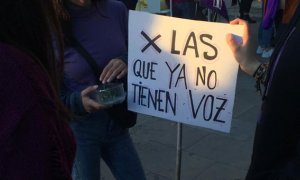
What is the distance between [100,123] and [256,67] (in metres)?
0.87

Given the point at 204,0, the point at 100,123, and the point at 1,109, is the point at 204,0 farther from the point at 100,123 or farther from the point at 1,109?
the point at 1,109

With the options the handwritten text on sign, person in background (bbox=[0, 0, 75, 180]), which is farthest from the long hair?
the handwritten text on sign

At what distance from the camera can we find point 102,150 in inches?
95.7

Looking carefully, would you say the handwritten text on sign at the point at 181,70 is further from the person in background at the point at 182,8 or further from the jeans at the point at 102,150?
the person in background at the point at 182,8

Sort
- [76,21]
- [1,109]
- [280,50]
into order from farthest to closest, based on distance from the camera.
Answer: [76,21] → [280,50] → [1,109]

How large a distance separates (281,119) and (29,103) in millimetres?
741

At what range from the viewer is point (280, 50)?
1345 mm

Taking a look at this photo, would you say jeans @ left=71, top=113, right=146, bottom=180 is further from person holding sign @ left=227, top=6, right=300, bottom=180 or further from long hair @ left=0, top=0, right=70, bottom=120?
long hair @ left=0, top=0, right=70, bottom=120

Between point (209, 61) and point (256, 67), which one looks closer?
point (256, 67)

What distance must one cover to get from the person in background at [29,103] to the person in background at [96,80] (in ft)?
3.76

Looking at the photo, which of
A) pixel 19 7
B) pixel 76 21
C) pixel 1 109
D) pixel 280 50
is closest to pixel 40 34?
pixel 19 7

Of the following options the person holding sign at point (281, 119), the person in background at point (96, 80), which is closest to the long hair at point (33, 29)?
the person holding sign at point (281, 119)

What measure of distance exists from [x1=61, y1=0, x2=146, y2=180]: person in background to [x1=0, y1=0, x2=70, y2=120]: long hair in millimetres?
1094

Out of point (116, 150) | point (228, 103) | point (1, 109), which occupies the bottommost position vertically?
point (116, 150)
